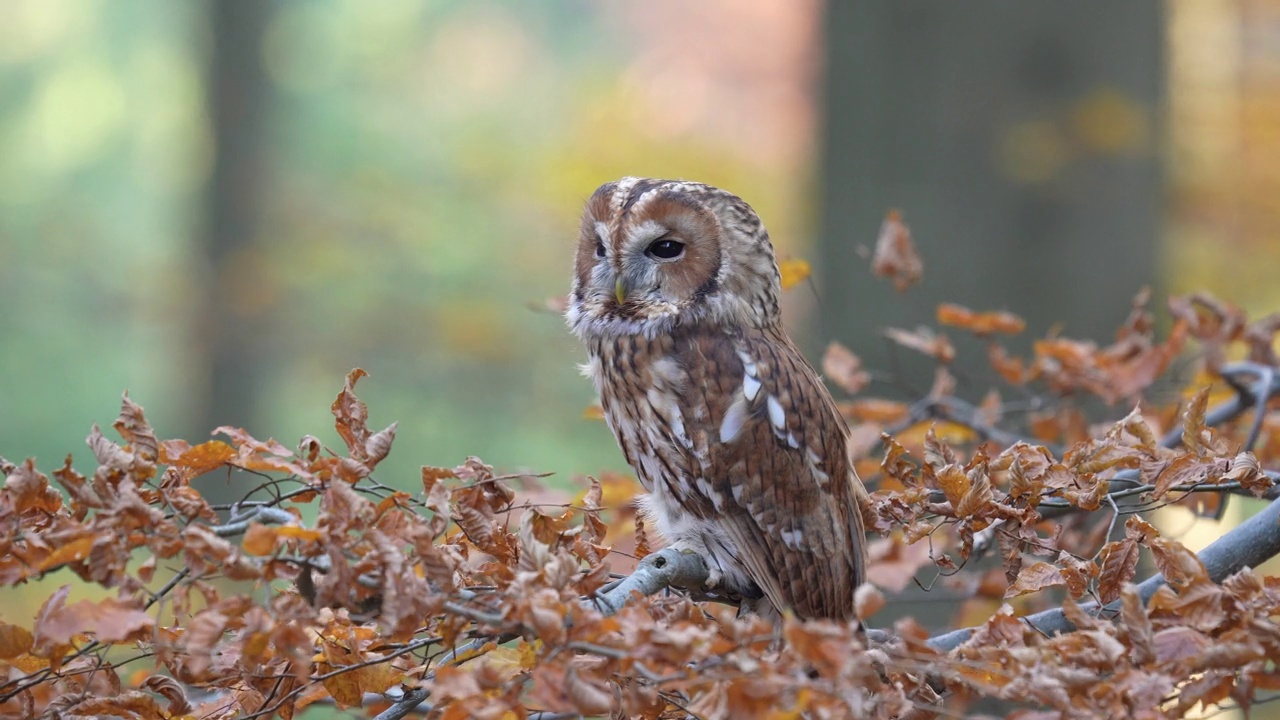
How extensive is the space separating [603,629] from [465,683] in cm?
16

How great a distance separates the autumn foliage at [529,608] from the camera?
132cm

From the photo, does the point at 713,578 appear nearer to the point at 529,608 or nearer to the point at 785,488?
the point at 785,488

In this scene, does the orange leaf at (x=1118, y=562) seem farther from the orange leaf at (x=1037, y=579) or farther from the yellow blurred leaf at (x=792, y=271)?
the yellow blurred leaf at (x=792, y=271)

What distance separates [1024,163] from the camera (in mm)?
4246

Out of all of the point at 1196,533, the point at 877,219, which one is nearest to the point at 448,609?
the point at 877,219

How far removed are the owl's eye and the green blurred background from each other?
3.55 ft

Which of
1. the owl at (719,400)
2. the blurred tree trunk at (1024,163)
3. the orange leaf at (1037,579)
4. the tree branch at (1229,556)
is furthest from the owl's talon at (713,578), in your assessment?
the blurred tree trunk at (1024,163)

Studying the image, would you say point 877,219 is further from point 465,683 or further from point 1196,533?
point 465,683

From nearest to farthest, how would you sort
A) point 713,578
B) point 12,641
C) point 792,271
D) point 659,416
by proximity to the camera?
point 12,641, point 713,578, point 659,416, point 792,271

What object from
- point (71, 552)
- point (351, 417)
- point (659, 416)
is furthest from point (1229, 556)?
point (71, 552)

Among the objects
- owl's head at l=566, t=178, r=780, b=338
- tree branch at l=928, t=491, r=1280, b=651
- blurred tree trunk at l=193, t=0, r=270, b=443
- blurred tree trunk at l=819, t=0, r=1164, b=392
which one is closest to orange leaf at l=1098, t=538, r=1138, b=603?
tree branch at l=928, t=491, r=1280, b=651

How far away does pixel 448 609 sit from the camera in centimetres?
137

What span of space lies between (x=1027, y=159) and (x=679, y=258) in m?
2.21

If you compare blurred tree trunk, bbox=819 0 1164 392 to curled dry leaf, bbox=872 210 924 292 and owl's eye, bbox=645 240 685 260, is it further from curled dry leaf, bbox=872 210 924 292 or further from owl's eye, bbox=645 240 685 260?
owl's eye, bbox=645 240 685 260
